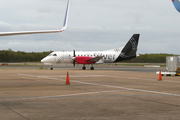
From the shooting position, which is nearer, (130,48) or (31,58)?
(130,48)

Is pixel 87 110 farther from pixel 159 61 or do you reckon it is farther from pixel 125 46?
pixel 159 61

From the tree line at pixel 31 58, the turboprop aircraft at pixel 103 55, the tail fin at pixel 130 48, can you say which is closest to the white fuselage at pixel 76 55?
the turboprop aircraft at pixel 103 55

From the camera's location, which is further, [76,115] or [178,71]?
[178,71]

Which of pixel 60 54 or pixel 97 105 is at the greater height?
pixel 60 54

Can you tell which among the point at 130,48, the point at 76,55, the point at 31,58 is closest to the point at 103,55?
the point at 76,55

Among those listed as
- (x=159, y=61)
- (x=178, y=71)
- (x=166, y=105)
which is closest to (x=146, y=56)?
(x=159, y=61)

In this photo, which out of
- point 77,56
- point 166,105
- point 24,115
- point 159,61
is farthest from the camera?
point 159,61

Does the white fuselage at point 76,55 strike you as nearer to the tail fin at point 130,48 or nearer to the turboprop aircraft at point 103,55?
the turboprop aircraft at point 103,55

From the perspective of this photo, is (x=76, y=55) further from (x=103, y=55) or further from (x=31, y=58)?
(x=31, y=58)

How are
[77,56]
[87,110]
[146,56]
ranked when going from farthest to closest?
[146,56]
[77,56]
[87,110]

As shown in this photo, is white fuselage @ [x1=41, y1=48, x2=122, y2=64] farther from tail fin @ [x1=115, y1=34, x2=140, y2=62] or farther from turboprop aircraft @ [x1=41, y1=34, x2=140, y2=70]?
tail fin @ [x1=115, y1=34, x2=140, y2=62]

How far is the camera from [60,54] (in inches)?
1877

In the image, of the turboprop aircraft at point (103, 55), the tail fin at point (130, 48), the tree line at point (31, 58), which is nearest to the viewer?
the turboprop aircraft at point (103, 55)

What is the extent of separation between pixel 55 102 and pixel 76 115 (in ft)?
8.75
